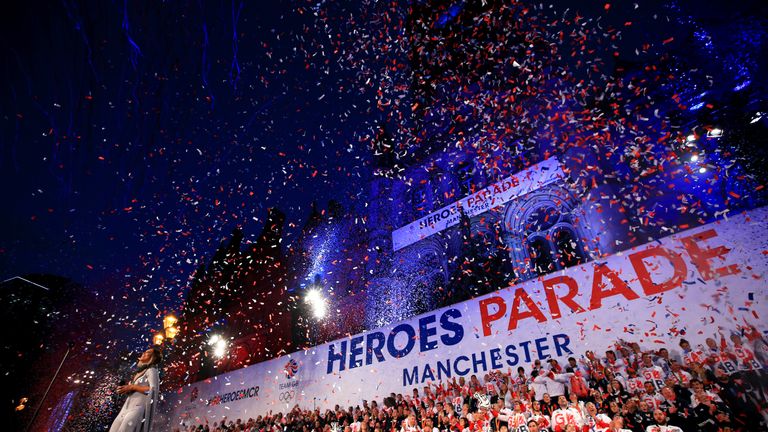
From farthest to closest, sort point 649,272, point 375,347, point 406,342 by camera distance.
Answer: point 375,347 < point 406,342 < point 649,272

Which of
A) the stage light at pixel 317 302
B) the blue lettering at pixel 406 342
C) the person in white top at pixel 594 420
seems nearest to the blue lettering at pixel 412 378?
the blue lettering at pixel 406 342

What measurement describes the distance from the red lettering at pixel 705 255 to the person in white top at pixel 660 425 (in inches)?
134

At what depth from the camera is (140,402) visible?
4180 millimetres

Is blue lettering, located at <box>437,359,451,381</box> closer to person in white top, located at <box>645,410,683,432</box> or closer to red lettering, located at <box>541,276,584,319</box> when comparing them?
red lettering, located at <box>541,276,584,319</box>

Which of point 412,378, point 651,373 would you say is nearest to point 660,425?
point 651,373

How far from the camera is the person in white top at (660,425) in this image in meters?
6.07

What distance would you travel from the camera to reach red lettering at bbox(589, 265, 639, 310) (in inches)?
332

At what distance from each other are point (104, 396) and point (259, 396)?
74.9 ft

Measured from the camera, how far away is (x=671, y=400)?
6500 millimetres

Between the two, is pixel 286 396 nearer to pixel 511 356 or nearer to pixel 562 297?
pixel 511 356

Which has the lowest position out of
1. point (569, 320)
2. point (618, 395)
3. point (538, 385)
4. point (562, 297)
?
point (618, 395)

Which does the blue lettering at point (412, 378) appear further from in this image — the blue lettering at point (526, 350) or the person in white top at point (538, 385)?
the person in white top at point (538, 385)

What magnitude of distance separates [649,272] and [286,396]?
13536 millimetres

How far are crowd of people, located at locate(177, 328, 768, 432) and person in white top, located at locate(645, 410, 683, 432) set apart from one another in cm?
2
